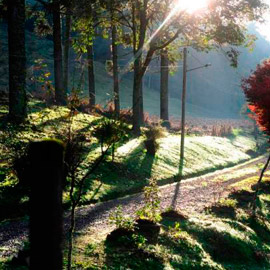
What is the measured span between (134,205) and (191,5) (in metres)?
14.2

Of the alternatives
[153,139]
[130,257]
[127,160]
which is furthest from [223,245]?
[153,139]

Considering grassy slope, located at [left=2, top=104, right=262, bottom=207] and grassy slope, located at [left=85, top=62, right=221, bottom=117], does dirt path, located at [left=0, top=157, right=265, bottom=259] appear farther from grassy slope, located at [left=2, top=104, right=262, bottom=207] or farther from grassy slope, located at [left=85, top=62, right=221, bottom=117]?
grassy slope, located at [left=85, top=62, right=221, bottom=117]

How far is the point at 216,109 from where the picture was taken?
4281 inches

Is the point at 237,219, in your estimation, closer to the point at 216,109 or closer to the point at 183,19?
the point at 183,19

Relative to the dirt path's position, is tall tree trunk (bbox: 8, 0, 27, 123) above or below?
above

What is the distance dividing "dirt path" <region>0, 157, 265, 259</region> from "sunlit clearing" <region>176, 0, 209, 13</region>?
10082 mm

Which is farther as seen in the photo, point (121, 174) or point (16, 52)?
point (16, 52)

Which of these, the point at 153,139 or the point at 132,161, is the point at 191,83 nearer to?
the point at 153,139

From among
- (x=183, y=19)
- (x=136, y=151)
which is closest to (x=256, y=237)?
(x=136, y=151)

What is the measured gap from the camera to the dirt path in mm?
8445

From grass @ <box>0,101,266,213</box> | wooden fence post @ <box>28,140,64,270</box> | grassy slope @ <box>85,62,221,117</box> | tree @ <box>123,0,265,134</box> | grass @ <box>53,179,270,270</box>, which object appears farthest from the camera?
grassy slope @ <box>85,62,221,117</box>

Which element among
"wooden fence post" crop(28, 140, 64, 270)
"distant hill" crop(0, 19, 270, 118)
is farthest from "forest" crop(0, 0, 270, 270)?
"distant hill" crop(0, 19, 270, 118)

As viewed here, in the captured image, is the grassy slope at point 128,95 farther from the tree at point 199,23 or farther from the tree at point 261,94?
the tree at point 261,94

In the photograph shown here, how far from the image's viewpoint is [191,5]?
70.9 ft
